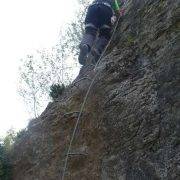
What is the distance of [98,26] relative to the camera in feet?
A: 31.0

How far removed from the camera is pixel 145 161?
5992 mm

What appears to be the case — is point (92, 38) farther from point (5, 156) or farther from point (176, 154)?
point (176, 154)

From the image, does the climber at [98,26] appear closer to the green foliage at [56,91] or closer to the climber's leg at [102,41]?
the climber's leg at [102,41]

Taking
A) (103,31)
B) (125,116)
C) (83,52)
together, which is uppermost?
(103,31)

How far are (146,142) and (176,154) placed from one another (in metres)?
0.63

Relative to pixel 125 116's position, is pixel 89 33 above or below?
above

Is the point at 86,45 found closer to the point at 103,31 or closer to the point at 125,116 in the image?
the point at 103,31

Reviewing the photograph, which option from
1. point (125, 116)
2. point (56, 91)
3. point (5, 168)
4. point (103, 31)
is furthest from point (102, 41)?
point (5, 168)

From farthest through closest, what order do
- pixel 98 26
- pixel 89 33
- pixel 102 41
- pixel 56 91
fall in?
pixel 56 91
pixel 98 26
pixel 89 33
pixel 102 41

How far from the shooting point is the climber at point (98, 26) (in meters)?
9.16

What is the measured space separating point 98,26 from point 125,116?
3107 millimetres

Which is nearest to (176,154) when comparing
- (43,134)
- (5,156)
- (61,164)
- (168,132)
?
(168,132)

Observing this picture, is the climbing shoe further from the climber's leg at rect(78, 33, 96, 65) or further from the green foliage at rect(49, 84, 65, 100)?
the green foliage at rect(49, 84, 65, 100)

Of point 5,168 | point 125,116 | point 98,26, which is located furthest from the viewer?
point 98,26
